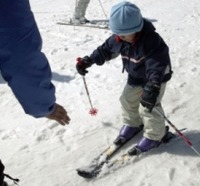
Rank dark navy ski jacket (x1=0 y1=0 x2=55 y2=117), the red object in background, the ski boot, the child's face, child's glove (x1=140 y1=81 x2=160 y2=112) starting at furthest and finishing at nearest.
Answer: the red object in background < the ski boot < the child's face < child's glove (x1=140 y1=81 x2=160 y2=112) < dark navy ski jacket (x1=0 y1=0 x2=55 y2=117)

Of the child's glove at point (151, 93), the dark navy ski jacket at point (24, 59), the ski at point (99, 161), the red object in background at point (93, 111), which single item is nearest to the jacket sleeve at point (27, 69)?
the dark navy ski jacket at point (24, 59)

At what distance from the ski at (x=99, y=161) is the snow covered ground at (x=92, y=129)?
0.07 meters

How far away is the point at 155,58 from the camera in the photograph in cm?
364

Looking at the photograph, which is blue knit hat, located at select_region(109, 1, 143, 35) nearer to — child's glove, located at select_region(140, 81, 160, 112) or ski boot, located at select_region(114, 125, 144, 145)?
child's glove, located at select_region(140, 81, 160, 112)

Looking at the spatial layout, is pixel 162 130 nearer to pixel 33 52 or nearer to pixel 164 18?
pixel 33 52

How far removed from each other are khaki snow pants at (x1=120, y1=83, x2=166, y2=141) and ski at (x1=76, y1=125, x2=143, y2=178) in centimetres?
27

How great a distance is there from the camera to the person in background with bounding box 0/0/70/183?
208cm

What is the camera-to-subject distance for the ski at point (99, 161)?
3.92 metres

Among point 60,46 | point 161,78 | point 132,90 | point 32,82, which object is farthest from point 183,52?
point 32,82

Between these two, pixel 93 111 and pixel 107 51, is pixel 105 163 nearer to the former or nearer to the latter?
pixel 93 111

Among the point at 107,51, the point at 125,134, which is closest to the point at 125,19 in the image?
the point at 107,51

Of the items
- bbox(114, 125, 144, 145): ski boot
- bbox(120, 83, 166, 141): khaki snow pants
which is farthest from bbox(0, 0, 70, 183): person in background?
bbox(114, 125, 144, 145): ski boot

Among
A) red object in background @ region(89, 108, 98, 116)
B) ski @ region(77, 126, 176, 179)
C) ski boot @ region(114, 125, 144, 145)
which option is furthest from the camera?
red object in background @ region(89, 108, 98, 116)

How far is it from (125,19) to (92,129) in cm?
158
